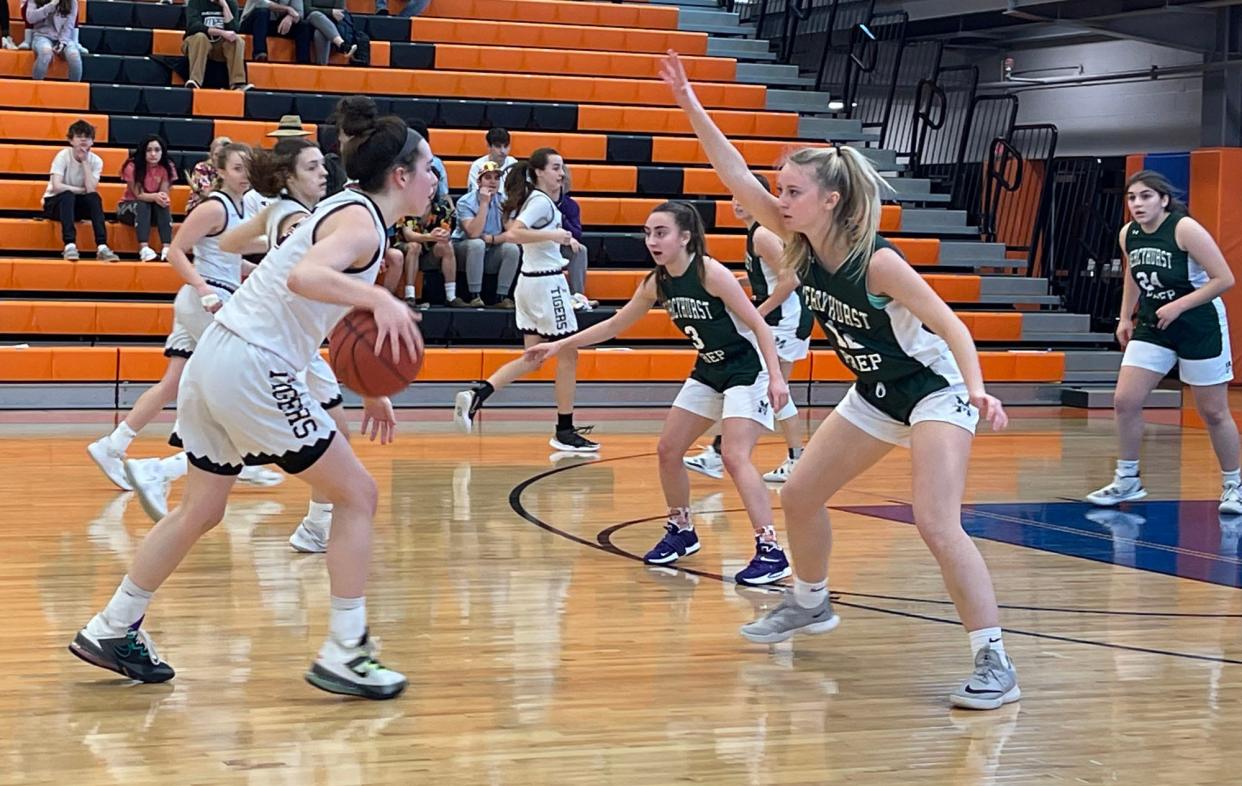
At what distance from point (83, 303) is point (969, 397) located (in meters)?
8.32

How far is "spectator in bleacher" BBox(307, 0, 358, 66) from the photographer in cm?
1335

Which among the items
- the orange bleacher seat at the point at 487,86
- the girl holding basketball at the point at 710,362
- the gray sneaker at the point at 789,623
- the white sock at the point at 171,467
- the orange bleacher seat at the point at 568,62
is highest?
the orange bleacher seat at the point at 568,62

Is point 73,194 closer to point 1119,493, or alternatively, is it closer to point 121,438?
point 121,438

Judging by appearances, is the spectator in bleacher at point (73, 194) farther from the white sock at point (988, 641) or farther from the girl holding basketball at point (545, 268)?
the white sock at point (988, 641)

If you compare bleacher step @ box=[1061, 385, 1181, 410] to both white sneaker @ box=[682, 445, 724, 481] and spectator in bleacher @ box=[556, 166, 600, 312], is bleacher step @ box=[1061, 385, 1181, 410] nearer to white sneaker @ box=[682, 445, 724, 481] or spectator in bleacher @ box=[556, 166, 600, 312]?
spectator in bleacher @ box=[556, 166, 600, 312]

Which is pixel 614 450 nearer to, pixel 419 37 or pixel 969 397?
pixel 969 397

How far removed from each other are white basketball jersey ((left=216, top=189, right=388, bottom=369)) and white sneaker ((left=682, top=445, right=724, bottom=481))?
176 inches

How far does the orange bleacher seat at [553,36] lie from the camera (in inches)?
570

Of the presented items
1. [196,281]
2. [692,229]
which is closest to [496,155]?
[196,281]

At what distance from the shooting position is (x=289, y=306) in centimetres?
351

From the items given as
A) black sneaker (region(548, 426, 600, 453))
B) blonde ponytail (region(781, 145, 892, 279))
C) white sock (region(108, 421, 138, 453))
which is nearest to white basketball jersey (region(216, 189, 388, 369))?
blonde ponytail (region(781, 145, 892, 279))

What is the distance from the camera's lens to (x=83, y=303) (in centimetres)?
1065

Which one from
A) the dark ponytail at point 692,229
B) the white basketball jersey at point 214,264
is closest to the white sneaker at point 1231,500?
the dark ponytail at point 692,229

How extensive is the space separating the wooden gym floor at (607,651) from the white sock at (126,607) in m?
0.16
